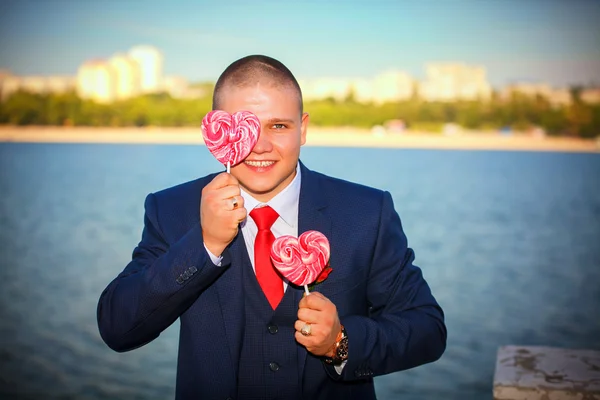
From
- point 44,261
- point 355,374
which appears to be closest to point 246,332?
point 355,374

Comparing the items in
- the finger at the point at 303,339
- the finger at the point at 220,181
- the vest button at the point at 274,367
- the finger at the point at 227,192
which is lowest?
the vest button at the point at 274,367

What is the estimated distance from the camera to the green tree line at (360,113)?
68000mm

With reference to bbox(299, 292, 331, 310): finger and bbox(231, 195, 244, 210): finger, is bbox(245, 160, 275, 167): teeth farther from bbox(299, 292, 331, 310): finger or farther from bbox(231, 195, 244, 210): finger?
bbox(299, 292, 331, 310): finger

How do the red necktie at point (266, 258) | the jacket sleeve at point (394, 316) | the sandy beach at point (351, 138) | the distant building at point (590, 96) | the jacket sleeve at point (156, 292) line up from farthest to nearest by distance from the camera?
the distant building at point (590, 96), the sandy beach at point (351, 138), the red necktie at point (266, 258), the jacket sleeve at point (394, 316), the jacket sleeve at point (156, 292)

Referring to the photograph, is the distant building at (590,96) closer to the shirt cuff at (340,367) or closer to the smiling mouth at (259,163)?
the smiling mouth at (259,163)

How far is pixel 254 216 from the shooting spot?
9.29 ft

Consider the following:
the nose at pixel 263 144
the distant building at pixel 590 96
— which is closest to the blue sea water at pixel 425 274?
the nose at pixel 263 144

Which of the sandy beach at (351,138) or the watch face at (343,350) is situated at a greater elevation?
the watch face at (343,350)

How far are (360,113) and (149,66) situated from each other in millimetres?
22362

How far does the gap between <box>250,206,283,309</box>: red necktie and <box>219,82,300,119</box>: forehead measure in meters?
0.35

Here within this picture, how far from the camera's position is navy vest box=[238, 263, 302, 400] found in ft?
8.78

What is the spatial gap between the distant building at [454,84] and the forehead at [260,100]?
69.5 metres

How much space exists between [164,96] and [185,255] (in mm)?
70591

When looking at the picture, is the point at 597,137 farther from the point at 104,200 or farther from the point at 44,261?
the point at 44,261
